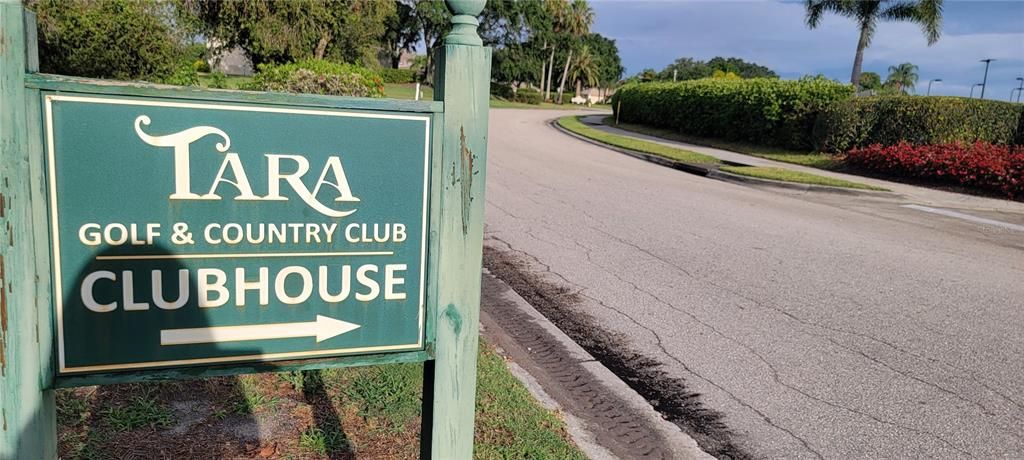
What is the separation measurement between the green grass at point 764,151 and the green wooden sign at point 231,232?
17.3 metres

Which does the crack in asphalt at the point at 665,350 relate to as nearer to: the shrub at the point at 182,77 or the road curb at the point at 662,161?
the road curb at the point at 662,161

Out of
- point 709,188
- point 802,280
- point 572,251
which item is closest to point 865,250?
point 802,280

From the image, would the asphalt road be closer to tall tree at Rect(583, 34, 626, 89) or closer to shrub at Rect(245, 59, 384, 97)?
shrub at Rect(245, 59, 384, 97)

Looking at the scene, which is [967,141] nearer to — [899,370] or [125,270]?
[899,370]

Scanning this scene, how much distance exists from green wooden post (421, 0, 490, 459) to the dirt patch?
5.76 feet

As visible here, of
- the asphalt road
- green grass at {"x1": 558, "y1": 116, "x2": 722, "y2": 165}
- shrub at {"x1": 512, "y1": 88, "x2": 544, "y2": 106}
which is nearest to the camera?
the asphalt road

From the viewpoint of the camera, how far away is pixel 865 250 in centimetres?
755

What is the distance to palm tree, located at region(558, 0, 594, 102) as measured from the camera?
7012cm

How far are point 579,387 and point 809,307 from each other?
245cm

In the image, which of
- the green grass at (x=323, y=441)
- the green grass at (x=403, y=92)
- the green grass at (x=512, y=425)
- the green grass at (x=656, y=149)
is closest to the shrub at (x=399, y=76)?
the green grass at (x=403, y=92)

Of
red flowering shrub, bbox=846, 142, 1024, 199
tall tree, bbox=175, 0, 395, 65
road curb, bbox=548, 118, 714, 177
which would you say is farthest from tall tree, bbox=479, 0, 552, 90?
red flowering shrub, bbox=846, 142, 1024, 199

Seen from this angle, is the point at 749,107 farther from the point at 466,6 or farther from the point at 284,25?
the point at 466,6

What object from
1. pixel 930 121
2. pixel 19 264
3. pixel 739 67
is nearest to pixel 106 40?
pixel 19 264

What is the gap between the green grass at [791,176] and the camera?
13305mm
